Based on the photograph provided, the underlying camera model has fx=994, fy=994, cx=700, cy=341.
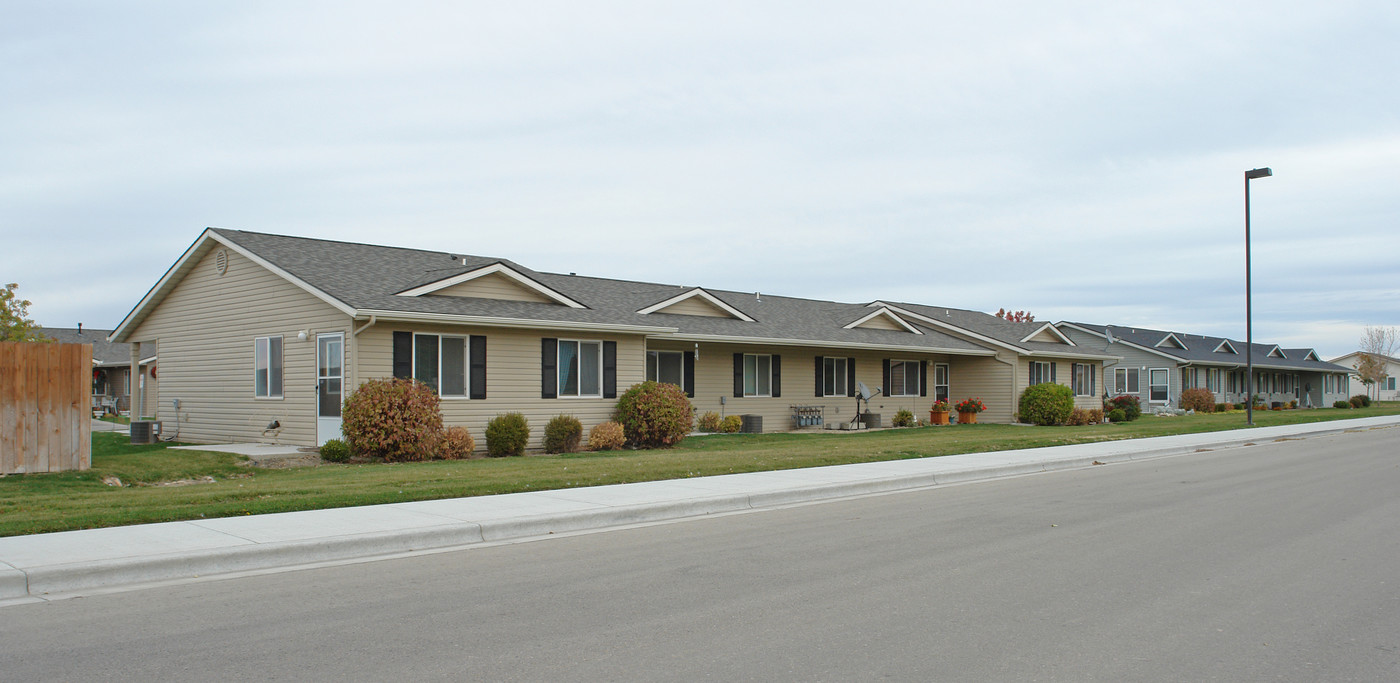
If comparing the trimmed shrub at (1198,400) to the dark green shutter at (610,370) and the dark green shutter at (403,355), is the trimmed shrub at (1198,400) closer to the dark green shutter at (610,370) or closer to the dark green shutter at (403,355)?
the dark green shutter at (610,370)

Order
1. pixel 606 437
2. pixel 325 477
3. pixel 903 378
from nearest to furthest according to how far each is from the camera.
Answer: pixel 325 477
pixel 606 437
pixel 903 378

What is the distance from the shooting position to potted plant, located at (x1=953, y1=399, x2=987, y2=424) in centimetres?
3597

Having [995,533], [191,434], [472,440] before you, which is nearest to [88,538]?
[995,533]

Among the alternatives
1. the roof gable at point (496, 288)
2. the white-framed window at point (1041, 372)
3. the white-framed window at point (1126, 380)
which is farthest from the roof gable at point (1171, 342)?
the roof gable at point (496, 288)

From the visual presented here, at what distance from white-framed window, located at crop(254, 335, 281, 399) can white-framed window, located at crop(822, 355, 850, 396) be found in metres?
17.0

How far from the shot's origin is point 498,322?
2075 centimetres

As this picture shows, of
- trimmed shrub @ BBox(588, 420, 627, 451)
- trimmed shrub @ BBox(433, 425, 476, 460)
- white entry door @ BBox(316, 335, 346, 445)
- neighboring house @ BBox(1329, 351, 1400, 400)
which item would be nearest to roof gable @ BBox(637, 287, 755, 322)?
trimmed shrub @ BBox(588, 420, 627, 451)

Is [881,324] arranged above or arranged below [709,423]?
above

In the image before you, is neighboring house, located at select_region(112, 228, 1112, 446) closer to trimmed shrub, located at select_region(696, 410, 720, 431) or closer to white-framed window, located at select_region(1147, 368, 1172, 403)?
trimmed shrub, located at select_region(696, 410, 720, 431)

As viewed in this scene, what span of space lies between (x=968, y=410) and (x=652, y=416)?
1705 centimetres

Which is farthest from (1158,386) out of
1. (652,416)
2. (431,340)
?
(431,340)

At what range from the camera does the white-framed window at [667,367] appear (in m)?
27.5

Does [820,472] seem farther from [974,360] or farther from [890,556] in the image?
[974,360]

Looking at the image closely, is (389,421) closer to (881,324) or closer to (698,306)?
(698,306)
